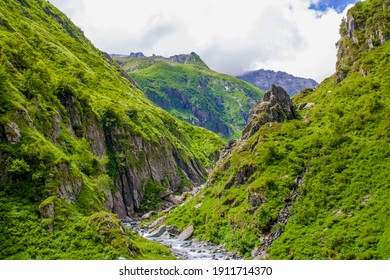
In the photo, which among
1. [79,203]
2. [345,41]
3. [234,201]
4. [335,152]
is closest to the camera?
[79,203]

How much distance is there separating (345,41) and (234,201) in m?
69.6

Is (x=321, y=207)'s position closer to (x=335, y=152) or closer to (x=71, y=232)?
(x=335, y=152)

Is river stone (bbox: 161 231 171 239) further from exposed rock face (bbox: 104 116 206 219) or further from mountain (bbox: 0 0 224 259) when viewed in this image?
exposed rock face (bbox: 104 116 206 219)

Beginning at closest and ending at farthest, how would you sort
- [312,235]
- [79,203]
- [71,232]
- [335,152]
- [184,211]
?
1. [71,232]
2. [312,235]
3. [79,203]
4. [335,152]
5. [184,211]

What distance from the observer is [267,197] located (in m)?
68.8

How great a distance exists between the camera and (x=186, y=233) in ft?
269

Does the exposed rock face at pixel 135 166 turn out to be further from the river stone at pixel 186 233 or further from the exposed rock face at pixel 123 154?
the river stone at pixel 186 233

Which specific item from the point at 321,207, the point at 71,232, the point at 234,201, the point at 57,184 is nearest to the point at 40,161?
the point at 57,184

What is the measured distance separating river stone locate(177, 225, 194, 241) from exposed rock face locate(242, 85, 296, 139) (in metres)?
36.0

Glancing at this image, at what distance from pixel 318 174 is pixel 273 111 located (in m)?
38.2

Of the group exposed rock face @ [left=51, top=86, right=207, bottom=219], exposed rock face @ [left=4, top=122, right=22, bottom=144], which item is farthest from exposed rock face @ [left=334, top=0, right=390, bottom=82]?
exposed rock face @ [left=4, top=122, right=22, bottom=144]

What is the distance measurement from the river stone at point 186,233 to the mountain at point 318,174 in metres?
1.29

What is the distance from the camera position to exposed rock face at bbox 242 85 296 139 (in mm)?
100312

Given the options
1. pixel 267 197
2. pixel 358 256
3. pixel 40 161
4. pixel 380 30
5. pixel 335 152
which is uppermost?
pixel 380 30
